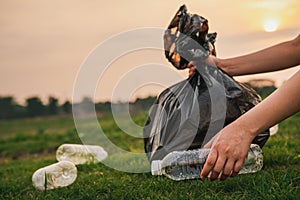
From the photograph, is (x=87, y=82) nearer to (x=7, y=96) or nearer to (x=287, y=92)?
(x=287, y=92)

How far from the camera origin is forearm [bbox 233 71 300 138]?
1640mm

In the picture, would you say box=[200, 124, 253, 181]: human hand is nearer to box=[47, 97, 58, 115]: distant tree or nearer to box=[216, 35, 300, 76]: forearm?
box=[216, 35, 300, 76]: forearm

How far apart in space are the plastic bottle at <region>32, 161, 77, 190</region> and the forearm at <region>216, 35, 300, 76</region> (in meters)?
1.13

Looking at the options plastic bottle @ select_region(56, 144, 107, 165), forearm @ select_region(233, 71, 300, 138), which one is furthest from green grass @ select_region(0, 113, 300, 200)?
forearm @ select_region(233, 71, 300, 138)

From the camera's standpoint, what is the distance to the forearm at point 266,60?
7.83 feet

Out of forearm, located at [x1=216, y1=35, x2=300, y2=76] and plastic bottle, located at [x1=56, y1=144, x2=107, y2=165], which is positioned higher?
forearm, located at [x1=216, y1=35, x2=300, y2=76]

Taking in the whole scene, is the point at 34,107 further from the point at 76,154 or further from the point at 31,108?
the point at 76,154

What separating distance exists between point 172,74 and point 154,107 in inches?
10.2

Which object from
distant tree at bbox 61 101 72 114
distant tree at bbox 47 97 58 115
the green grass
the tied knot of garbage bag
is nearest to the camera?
the green grass

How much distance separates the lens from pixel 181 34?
Answer: 2.85 meters

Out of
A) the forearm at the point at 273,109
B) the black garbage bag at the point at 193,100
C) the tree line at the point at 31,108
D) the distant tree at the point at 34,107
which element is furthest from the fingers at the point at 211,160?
the distant tree at the point at 34,107

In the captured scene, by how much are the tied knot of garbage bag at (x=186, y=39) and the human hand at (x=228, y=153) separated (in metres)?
1.29

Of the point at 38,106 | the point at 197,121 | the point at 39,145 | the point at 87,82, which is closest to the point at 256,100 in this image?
the point at 197,121

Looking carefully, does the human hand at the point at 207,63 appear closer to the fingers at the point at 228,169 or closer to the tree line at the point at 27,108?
the fingers at the point at 228,169
